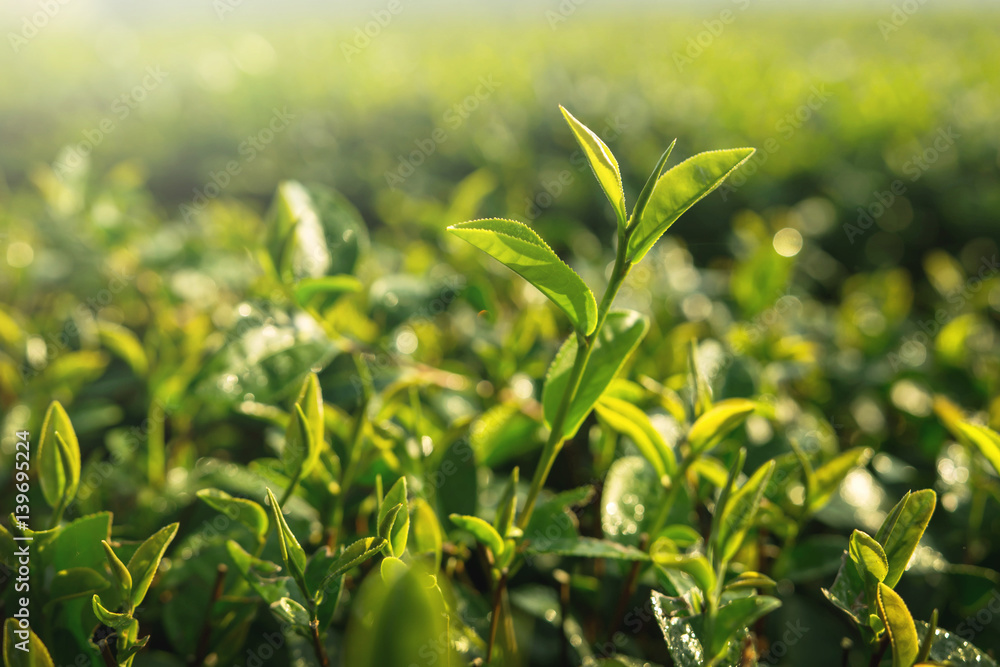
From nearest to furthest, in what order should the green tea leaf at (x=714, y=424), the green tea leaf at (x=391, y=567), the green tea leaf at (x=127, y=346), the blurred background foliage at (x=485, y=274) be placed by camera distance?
the green tea leaf at (x=391, y=567) < the green tea leaf at (x=714, y=424) < the blurred background foliage at (x=485, y=274) < the green tea leaf at (x=127, y=346)

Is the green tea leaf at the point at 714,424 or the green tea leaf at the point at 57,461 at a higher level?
the green tea leaf at the point at 57,461

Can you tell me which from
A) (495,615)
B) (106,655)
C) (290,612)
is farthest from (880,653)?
(106,655)

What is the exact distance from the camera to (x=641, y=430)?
93cm

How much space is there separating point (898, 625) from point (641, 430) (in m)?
0.36

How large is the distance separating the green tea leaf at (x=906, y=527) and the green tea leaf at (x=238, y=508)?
72 cm

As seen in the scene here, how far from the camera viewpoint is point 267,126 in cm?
347

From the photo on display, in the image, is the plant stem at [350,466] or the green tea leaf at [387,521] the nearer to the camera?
the green tea leaf at [387,521]

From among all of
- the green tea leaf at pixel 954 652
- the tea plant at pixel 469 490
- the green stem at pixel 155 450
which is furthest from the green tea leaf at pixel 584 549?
the green stem at pixel 155 450

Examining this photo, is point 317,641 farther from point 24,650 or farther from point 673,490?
point 673,490

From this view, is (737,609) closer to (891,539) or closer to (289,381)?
(891,539)

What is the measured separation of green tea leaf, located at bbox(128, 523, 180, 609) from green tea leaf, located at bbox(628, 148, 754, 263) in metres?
0.60

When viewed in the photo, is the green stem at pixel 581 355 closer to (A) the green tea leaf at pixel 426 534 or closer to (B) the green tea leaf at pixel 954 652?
(A) the green tea leaf at pixel 426 534

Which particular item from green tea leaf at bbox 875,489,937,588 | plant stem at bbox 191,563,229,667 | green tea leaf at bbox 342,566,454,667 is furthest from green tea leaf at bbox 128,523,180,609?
green tea leaf at bbox 875,489,937,588

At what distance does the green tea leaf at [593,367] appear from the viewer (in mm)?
784
